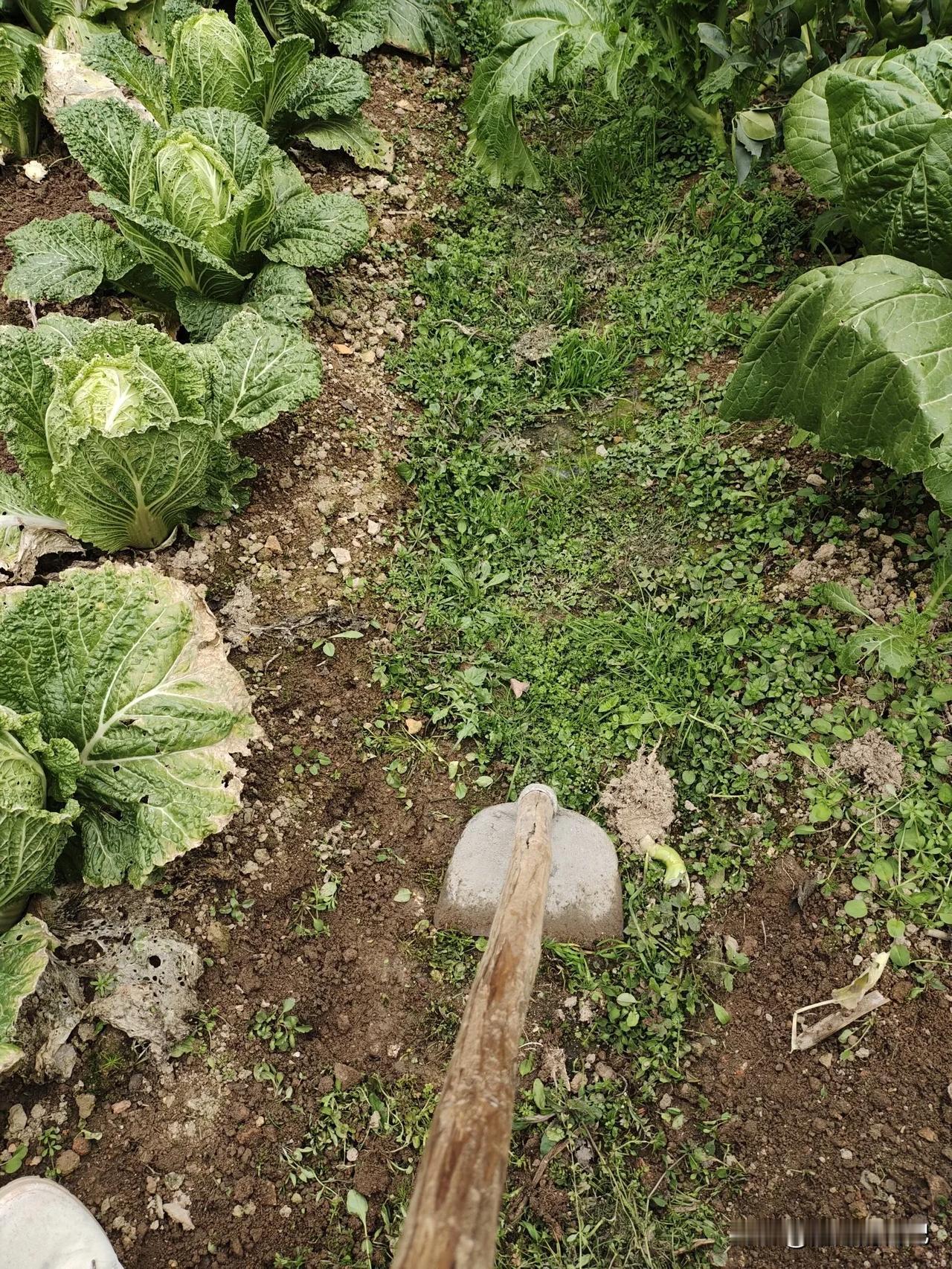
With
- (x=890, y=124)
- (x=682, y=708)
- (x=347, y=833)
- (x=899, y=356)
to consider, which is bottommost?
(x=347, y=833)

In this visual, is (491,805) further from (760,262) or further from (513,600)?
(760,262)

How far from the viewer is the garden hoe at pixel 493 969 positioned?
1.13 meters

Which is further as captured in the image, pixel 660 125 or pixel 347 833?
pixel 660 125

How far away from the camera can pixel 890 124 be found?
7.86 ft

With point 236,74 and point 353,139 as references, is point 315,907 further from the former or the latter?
point 353,139

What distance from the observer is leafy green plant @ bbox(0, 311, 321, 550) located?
2480mm

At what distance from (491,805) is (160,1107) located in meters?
1.15

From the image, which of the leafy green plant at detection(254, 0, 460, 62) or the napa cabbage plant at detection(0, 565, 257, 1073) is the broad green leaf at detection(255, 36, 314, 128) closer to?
the leafy green plant at detection(254, 0, 460, 62)

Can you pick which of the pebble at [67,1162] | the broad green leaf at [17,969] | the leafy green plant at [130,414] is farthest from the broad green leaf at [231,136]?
the pebble at [67,1162]

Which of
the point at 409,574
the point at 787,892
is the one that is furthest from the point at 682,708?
the point at 409,574

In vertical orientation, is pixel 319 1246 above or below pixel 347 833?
below

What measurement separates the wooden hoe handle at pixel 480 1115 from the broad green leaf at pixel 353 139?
3.31 m

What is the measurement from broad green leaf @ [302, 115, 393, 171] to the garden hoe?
2.97m

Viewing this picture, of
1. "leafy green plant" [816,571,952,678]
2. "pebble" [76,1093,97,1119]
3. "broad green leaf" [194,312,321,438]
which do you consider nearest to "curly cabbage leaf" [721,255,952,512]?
"leafy green plant" [816,571,952,678]
